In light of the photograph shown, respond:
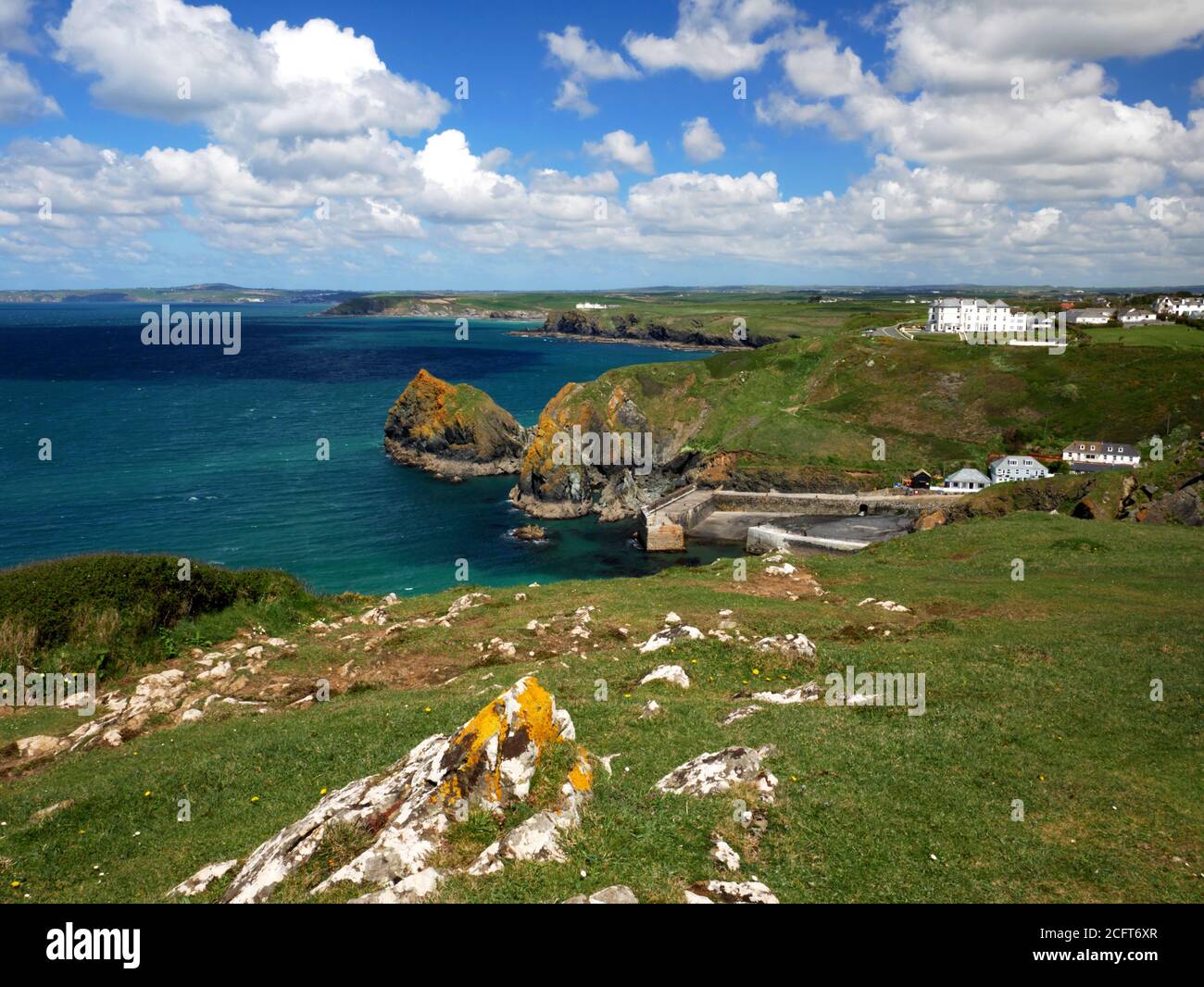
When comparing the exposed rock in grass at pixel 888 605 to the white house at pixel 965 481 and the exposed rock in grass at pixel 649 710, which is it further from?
the white house at pixel 965 481

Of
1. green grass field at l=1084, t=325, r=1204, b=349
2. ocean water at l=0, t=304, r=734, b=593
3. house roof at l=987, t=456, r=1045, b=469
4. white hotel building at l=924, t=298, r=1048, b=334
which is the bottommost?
ocean water at l=0, t=304, r=734, b=593

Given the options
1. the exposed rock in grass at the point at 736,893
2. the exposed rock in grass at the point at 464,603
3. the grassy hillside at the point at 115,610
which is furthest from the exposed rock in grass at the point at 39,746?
the exposed rock in grass at the point at 736,893

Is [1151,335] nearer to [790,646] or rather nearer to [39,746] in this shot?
[790,646]

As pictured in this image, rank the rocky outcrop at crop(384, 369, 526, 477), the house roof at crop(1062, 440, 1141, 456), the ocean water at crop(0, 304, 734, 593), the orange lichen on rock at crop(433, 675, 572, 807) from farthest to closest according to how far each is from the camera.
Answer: the rocky outcrop at crop(384, 369, 526, 477) < the house roof at crop(1062, 440, 1141, 456) < the ocean water at crop(0, 304, 734, 593) < the orange lichen on rock at crop(433, 675, 572, 807)

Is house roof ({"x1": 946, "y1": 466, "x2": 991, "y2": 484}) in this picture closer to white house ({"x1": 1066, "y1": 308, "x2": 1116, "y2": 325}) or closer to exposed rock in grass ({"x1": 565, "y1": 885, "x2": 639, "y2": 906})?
exposed rock in grass ({"x1": 565, "y1": 885, "x2": 639, "y2": 906})

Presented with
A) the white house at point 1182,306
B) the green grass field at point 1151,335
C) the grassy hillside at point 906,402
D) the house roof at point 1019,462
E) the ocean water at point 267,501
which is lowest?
the ocean water at point 267,501

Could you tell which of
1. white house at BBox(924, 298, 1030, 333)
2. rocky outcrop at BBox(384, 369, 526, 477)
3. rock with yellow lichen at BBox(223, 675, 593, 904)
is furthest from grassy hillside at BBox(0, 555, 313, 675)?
white house at BBox(924, 298, 1030, 333)
